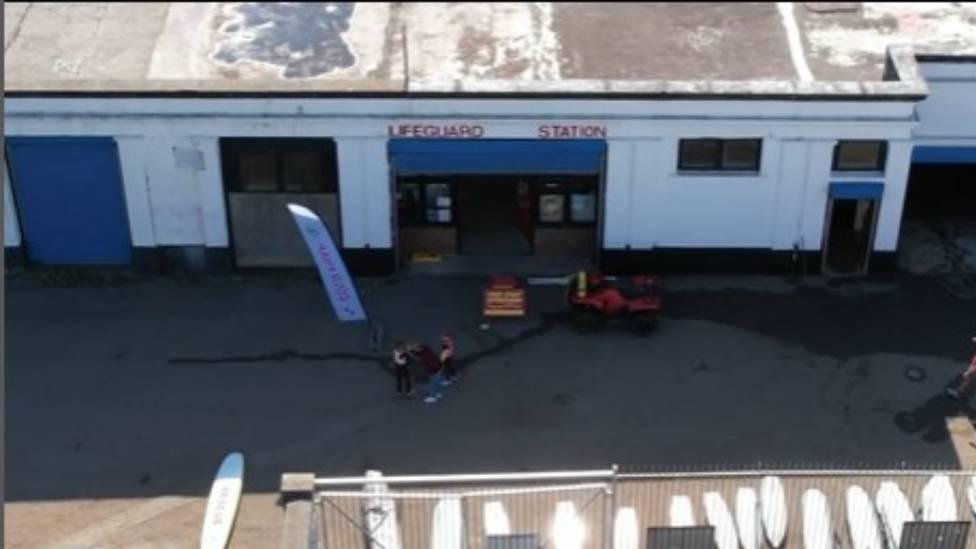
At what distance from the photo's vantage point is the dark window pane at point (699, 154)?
93.5 feet

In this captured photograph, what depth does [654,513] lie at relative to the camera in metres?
22.6

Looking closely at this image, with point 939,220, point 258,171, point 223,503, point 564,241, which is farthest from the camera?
point 939,220

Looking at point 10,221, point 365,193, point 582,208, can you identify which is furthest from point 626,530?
point 10,221

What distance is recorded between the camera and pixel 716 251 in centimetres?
2981

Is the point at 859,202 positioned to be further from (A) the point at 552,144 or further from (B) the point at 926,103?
(A) the point at 552,144

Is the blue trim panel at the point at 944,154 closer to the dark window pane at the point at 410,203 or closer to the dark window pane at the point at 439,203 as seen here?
the dark window pane at the point at 439,203

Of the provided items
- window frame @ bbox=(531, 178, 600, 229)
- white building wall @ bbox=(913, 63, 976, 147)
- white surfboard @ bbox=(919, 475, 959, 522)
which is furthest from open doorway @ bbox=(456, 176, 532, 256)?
white surfboard @ bbox=(919, 475, 959, 522)

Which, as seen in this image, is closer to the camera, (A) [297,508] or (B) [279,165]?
(A) [297,508]

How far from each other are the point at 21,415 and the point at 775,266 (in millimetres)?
15585

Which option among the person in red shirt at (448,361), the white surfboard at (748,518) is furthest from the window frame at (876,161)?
the person in red shirt at (448,361)

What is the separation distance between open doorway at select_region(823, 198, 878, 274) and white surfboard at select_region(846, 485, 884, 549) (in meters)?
8.26

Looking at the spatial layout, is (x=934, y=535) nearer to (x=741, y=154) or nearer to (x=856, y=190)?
(x=856, y=190)

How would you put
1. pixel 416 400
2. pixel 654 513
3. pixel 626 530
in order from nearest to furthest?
pixel 626 530 → pixel 654 513 → pixel 416 400

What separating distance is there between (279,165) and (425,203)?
3.27 metres
